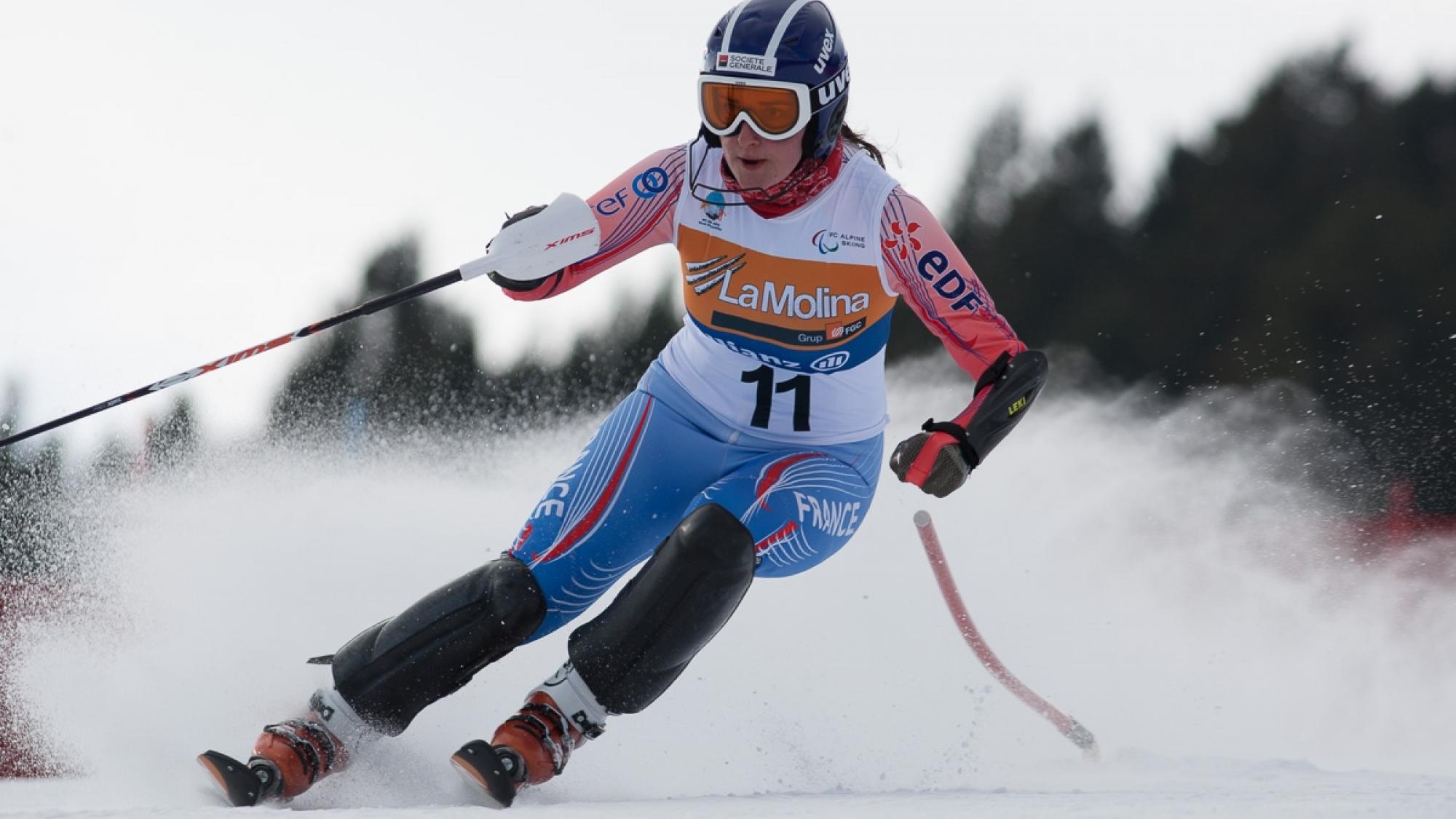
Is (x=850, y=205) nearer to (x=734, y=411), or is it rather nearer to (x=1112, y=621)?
(x=734, y=411)

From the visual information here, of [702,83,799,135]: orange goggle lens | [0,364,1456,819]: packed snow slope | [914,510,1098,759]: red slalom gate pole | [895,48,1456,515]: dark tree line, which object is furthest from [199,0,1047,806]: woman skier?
→ [895,48,1456,515]: dark tree line

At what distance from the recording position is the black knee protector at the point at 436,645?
3.83 meters

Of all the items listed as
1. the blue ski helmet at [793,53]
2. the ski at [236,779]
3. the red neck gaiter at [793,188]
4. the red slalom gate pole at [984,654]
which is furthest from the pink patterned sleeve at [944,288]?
the ski at [236,779]

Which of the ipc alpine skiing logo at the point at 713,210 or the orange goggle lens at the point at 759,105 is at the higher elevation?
the orange goggle lens at the point at 759,105

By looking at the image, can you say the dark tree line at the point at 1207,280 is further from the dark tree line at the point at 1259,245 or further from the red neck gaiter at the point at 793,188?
the red neck gaiter at the point at 793,188

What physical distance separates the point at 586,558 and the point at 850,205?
4.05ft

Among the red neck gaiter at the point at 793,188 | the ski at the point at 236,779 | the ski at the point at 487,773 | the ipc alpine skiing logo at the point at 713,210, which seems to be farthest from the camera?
the ipc alpine skiing logo at the point at 713,210

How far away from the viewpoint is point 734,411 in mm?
4281

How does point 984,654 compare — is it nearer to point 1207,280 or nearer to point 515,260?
point 515,260

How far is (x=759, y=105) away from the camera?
395 centimetres

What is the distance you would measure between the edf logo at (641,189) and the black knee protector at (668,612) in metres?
1.02

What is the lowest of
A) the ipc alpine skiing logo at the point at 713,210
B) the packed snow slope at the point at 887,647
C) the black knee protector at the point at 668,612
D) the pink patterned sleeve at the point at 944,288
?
the packed snow slope at the point at 887,647

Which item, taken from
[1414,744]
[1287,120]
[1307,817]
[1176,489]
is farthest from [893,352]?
[1307,817]

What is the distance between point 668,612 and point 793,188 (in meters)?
1.24
